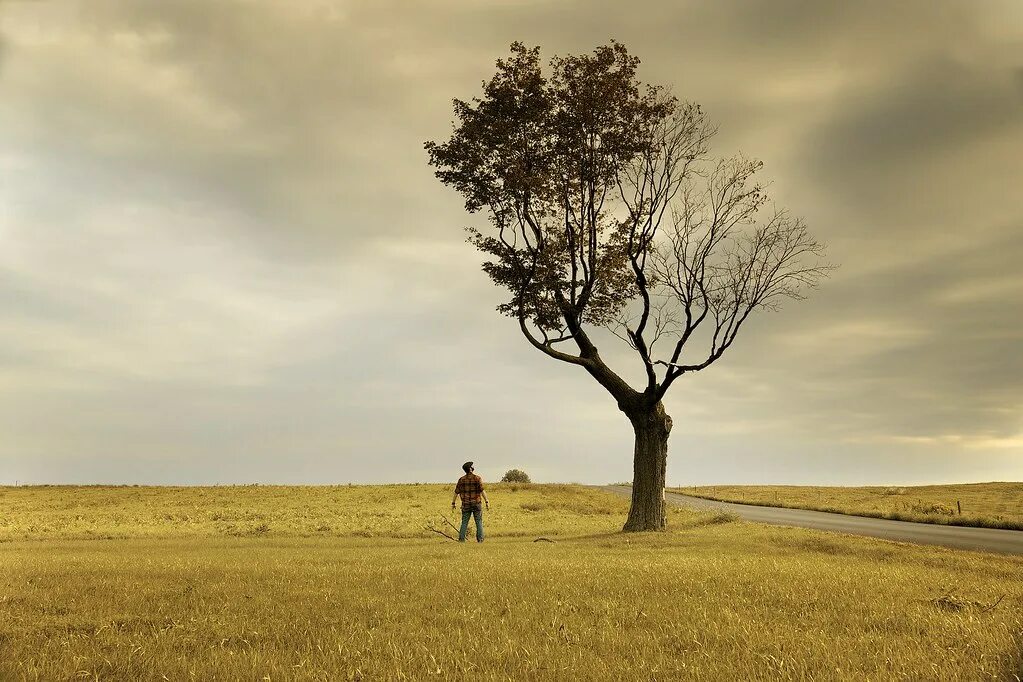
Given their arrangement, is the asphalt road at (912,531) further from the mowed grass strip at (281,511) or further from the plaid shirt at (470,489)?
the plaid shirt at (470,489)

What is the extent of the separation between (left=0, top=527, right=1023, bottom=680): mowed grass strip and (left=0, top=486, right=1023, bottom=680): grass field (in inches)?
1.9

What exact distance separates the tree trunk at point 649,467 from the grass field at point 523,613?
751 centimetres

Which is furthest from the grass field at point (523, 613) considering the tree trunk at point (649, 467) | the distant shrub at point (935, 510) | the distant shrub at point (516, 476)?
the distant shrub at point (516, 476)

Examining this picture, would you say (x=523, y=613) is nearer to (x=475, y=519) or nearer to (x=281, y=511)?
(x=475, y=519)

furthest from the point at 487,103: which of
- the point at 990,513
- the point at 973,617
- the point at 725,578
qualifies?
the point at 990,513

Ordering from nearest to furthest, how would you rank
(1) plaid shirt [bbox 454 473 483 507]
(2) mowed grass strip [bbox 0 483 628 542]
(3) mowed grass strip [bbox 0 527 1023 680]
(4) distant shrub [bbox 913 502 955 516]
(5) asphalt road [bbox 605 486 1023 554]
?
(3) mowed grass strip [bbox 0 527 1023 680], (5) asphalt road [bbox 605 486 1023 554], (1) plaid shirt [bbox 454 473 483 507], (2) mowed grass strip [bbox 0 483 628 542], (4) distant shrub [bbox 913 502 955 516]

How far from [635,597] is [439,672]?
5728 millimetres

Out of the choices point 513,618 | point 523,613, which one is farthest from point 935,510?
point 513,618

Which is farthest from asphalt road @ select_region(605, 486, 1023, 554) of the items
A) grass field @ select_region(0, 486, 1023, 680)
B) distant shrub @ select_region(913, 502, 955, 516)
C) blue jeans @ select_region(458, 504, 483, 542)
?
blue jeans @ select_region(458, 504, 483, 542)

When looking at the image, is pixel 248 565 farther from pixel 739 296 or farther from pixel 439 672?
pixel 739 296

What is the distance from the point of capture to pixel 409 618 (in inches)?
446

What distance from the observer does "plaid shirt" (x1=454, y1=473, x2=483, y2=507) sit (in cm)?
2889

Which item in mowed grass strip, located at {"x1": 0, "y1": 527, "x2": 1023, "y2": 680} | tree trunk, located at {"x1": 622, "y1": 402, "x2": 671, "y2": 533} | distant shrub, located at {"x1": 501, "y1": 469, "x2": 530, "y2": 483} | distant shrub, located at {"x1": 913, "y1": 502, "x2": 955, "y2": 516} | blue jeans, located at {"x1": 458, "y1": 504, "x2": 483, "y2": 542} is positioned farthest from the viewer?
distant shrub, located at {"x1": 501, "y1": 469, "x2": 530, "y2": 483}

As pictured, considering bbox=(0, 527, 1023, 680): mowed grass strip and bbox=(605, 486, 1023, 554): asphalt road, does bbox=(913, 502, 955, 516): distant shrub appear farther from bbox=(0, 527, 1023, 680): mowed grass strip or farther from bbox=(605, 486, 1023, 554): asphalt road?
bbox=(0, 527, 1023, 680): mowed grass strip
